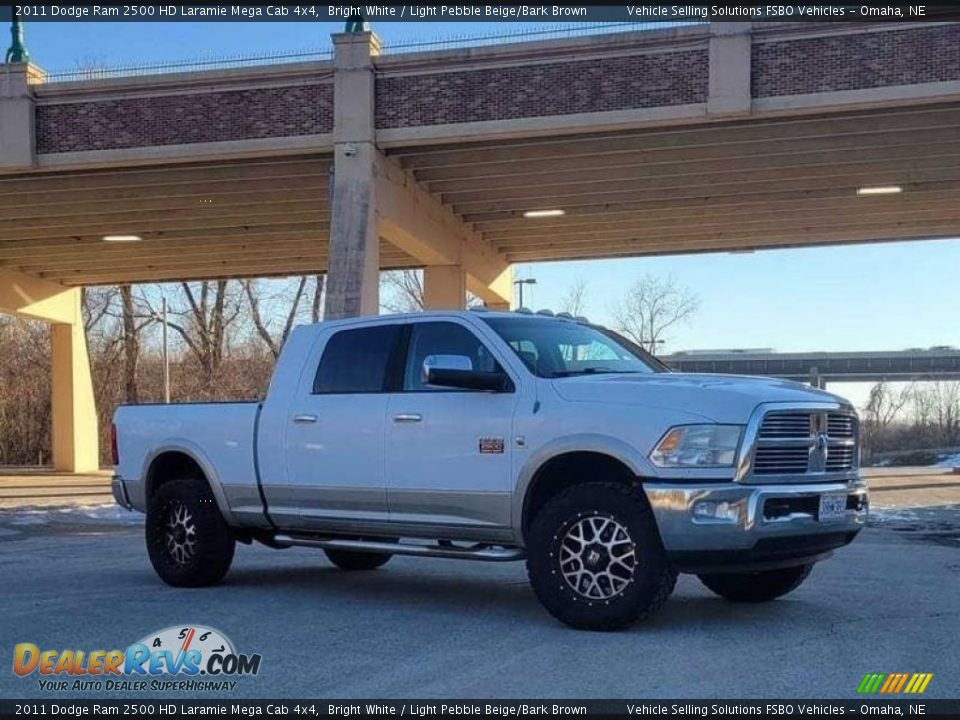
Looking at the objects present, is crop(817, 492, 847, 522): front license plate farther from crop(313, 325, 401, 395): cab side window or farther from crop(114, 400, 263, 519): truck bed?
crop(114, 400, 263, 519): truck bed

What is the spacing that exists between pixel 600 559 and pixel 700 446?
0.92 m

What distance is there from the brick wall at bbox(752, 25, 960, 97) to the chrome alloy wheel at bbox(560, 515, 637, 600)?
13.1 meters

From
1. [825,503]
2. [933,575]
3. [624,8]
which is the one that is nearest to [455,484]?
[825,503]

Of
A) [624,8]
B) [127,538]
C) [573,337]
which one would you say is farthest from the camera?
[624,8]

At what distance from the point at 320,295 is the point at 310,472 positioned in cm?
3998

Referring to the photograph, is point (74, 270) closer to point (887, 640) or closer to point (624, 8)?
point (624, 8)

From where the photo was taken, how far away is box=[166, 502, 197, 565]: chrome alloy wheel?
886cm

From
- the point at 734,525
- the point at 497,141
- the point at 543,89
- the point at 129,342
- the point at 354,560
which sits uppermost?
the point at 543,89

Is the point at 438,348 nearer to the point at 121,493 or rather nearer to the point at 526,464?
the point at 526,464

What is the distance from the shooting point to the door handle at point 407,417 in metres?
7.48

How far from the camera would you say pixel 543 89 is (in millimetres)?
18625

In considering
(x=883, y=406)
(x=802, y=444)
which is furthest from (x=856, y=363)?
(x=802, y=444)

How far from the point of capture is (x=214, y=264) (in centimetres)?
3120

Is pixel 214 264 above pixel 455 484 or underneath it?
→ above
